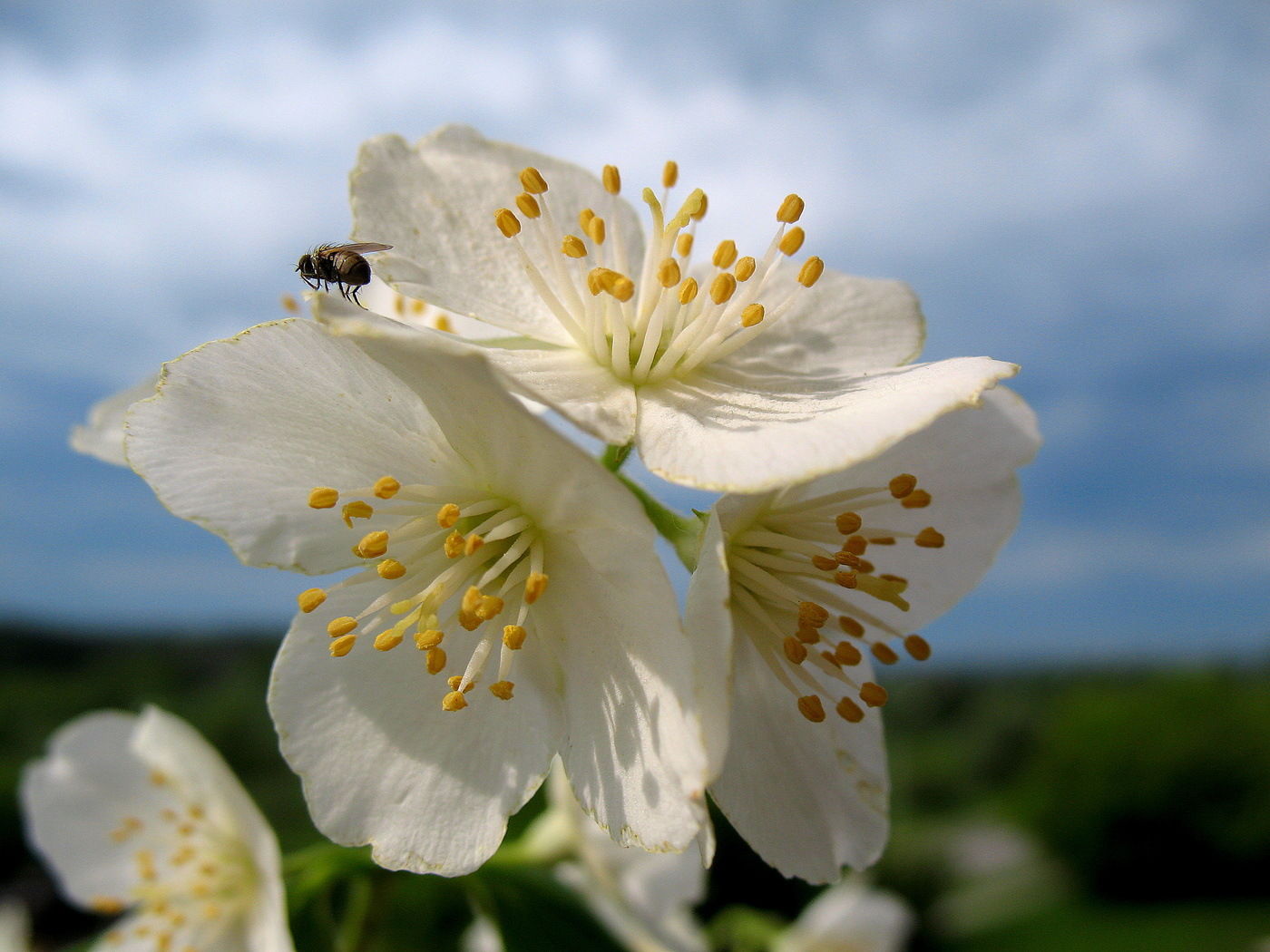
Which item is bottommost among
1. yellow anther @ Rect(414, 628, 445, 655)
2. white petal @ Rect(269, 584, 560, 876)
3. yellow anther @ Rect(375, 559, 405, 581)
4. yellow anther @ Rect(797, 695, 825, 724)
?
white petal @ Rect(269, 584, 560, 876)

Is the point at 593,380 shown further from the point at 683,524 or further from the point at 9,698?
the point at 9,698

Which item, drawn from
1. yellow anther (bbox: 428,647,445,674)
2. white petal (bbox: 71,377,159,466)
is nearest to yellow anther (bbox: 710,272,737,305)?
yellow anther (bbox: 428,647,445,674)

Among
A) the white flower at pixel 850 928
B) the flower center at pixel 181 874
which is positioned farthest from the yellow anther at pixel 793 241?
the white flower at pixel 850 928

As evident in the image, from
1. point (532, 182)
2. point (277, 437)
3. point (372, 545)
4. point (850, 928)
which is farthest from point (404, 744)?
point (850, 928)

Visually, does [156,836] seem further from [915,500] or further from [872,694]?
[915,500]

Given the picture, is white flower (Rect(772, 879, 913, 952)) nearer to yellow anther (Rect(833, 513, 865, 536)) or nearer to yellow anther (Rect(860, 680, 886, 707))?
yellow anther (Rect(860, 680, 886, 707))

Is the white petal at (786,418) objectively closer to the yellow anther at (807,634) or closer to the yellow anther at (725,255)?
the yellow anther at (725,255)

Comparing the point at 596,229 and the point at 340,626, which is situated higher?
the point at 596,229

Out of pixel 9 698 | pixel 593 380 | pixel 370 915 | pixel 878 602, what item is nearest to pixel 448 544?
pixel 593 380
